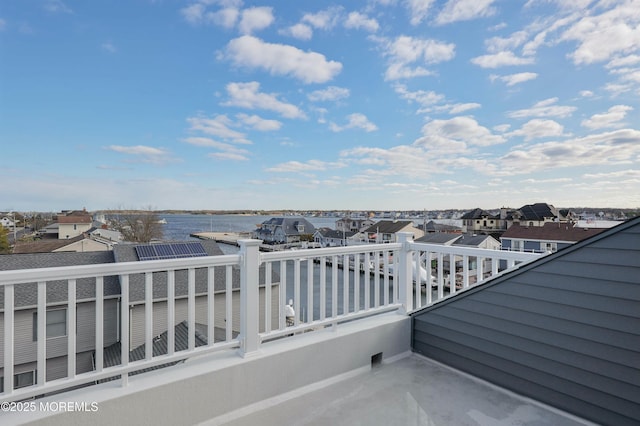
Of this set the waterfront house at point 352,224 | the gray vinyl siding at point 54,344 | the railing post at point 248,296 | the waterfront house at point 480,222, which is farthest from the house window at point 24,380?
the waterfront house at point 352,224

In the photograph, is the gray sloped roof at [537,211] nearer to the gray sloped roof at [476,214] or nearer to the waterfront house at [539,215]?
the waterfront house at [539,215]

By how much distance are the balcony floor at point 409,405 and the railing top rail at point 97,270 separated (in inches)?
38.2

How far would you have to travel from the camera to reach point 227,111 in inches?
464

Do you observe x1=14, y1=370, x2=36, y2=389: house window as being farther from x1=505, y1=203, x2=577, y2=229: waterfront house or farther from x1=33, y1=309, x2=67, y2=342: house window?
x1=505, y1=203, x2=577, y2=229: waterfront house

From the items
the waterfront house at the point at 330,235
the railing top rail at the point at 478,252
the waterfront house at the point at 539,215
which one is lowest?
the waterfront house at the point at 330,235

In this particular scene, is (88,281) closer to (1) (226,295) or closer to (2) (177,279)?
(2) (177,279)

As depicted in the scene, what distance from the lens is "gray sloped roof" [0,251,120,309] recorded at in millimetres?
5293

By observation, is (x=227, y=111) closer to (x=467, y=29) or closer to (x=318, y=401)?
(x=467, y=29)

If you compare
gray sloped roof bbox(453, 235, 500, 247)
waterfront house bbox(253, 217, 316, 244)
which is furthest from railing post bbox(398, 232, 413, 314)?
waterfront house bbox(253, 217, 316, 244)

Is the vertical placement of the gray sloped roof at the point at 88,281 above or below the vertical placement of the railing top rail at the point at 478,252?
below

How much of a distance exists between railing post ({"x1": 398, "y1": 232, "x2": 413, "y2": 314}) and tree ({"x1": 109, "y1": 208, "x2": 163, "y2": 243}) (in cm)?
2074

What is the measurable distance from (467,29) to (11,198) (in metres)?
15.8

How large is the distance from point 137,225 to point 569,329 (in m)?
23.9

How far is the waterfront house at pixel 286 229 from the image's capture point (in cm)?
1473
